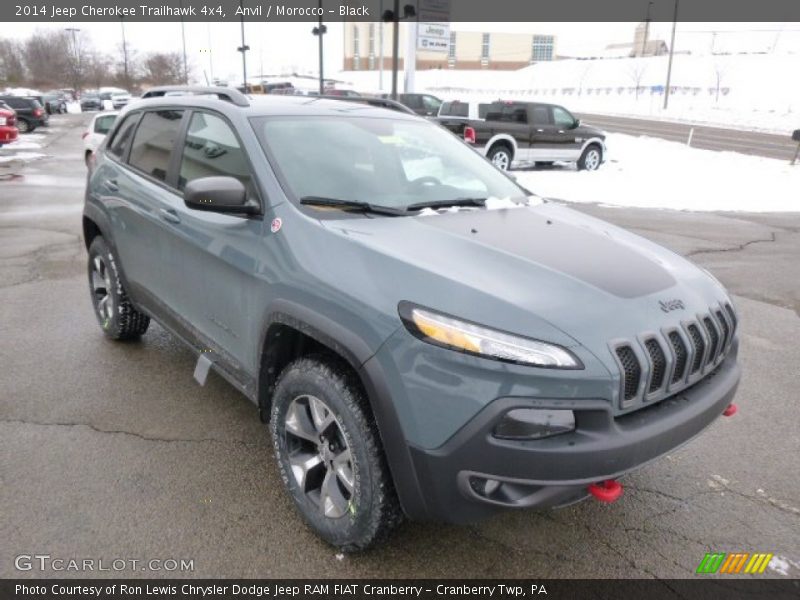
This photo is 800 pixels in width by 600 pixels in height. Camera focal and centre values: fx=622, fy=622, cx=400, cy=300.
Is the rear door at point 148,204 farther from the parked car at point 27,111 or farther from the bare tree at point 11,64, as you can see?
the bare tree at point 11,64

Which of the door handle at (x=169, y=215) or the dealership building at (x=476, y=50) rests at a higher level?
the dealership building at (x=476, y=50)

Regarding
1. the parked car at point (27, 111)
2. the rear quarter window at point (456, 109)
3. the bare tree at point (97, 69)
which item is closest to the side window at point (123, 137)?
the rear quarter window at point (456, 109)

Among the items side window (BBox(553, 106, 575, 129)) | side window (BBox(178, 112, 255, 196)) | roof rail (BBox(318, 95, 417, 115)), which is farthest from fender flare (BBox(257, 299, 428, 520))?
side window (BBox(553, 106, 575, 129))

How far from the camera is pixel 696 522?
2.82 meters

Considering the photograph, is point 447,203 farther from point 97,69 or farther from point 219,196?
point 97,69

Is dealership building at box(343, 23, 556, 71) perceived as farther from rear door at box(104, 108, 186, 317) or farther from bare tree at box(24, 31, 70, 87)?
rear door at box(104, 108, 186, 317)

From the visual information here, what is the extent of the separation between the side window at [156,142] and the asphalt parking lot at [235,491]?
1362 millimetres

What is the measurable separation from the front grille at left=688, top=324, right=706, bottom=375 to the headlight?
2.03 ft

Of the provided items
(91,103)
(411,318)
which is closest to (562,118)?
(411,318)

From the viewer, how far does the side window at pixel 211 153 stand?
306 centimetres

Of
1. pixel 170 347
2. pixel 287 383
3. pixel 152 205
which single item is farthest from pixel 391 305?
pixel 170 347

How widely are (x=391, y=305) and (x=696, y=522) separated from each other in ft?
5.97

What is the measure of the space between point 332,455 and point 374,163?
5.10 feet

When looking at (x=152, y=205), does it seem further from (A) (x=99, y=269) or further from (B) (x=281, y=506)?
(B) (x=281, y=506)
